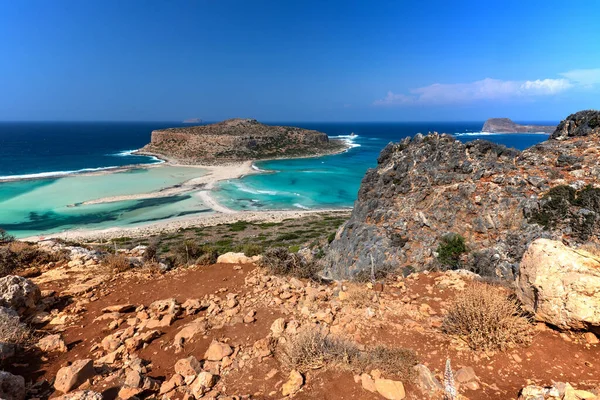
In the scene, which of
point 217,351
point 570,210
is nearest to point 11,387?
point 217,351

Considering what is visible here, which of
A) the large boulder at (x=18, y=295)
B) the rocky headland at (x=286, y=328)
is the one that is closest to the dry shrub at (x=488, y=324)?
the rocky headland at (x=286, y=328)

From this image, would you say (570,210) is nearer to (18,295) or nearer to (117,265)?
(117,265)

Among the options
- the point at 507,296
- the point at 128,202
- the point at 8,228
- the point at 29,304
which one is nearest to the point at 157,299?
the point at 29,304

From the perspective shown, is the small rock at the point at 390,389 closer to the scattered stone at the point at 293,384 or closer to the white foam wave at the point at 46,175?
the scattered stone at the point at 293,384

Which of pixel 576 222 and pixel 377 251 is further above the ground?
pixel 576 222

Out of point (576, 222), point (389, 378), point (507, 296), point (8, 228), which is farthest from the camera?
point (8, 228)

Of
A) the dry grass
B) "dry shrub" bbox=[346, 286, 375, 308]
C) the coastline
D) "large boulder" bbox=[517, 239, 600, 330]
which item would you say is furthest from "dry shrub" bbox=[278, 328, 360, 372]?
the coastline

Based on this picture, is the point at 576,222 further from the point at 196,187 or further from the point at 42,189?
the point at 42,189
